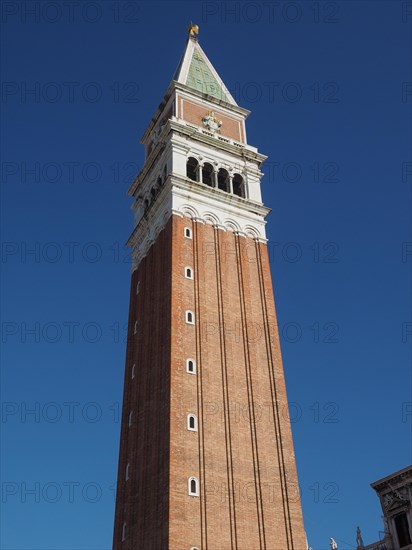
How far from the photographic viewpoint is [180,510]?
33.9 m

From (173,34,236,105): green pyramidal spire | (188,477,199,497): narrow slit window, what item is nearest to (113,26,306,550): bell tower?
(188,477,199,497): narrow slit window

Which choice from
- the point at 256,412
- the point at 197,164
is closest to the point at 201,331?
the point at 256,412

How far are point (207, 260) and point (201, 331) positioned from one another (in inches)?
Result: 257

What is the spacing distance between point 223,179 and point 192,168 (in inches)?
106

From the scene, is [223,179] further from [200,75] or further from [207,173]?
[200,75]

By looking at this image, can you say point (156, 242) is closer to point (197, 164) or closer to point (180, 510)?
point (197, 164)

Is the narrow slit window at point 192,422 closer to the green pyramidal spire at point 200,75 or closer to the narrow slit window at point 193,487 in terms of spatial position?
the narrow slit window at point 193,487

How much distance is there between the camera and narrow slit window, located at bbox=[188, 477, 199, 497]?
3506 cm

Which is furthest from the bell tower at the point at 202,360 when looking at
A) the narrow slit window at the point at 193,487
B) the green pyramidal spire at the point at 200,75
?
the green pyramidal spire at the point at 200,75

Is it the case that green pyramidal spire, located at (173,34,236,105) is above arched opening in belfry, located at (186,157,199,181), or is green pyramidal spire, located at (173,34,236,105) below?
above

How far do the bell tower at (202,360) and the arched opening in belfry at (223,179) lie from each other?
0.10 metres

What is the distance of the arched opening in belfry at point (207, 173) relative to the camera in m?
53.6

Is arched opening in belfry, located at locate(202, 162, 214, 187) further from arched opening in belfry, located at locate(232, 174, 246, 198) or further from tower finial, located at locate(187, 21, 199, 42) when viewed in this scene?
tower finial, located at locate(187, 21, 199, 42)

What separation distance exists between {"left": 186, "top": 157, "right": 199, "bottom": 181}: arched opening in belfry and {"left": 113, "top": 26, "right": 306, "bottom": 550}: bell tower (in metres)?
0.12
